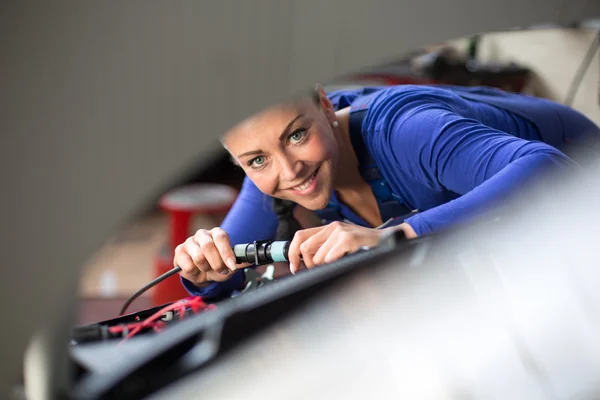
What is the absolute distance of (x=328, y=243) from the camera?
0.57 meters

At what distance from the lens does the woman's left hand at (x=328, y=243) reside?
54 cm

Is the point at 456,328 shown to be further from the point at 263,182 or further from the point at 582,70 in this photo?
the point at 582,70

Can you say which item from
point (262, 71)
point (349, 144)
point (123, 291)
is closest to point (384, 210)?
point (349, 144)

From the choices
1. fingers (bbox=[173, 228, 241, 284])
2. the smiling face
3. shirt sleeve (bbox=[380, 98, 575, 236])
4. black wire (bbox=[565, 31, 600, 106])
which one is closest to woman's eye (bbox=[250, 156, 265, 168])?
the smiling face

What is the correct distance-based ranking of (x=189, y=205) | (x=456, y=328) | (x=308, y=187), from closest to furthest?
(x=456, y=328), (x=308, y=187), (x=189, y=205)

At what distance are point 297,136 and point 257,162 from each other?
6 centimetres

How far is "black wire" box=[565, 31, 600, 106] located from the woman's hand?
0.61 meters

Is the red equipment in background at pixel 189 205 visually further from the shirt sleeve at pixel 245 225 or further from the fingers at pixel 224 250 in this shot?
the fingers at pixel 224 250

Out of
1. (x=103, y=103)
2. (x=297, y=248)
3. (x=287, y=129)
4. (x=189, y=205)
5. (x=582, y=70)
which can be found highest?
(x=103, y=103)

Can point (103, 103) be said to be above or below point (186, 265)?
above

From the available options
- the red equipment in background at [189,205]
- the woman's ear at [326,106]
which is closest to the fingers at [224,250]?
the woman's ear at [326,106]

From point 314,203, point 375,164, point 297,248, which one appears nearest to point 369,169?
point 375,164

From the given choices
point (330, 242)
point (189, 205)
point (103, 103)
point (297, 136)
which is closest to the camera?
point (103, 103)

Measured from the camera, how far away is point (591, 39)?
0.99 meters
